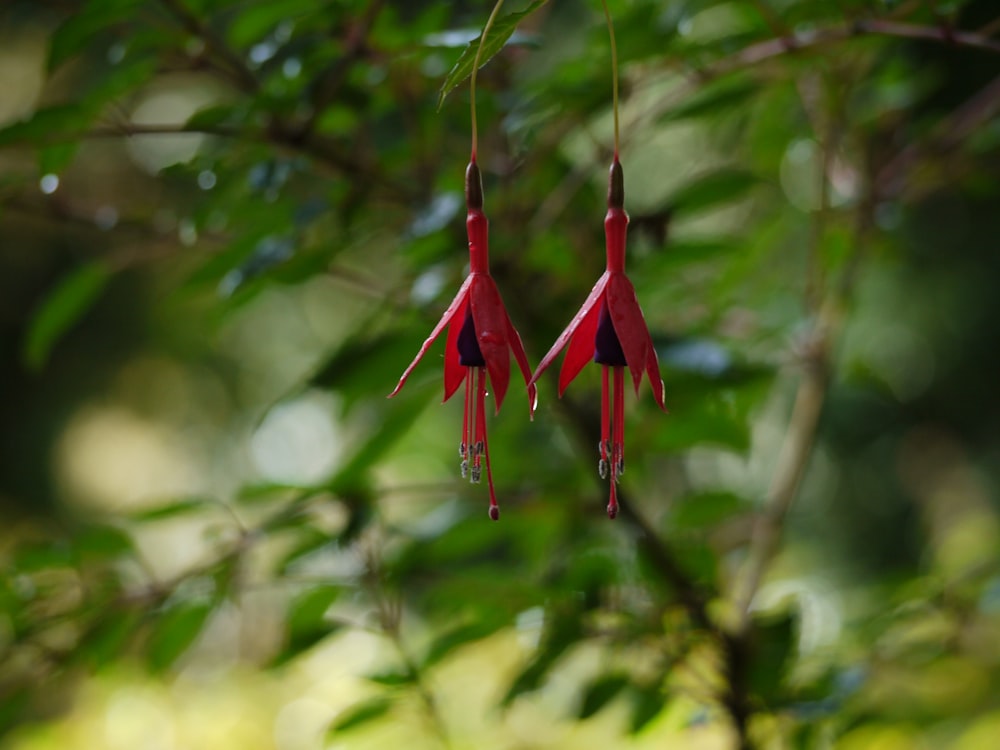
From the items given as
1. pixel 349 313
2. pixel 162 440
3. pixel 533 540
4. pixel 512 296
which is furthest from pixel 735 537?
pixel 162 440

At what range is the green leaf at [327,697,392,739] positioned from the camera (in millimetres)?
716

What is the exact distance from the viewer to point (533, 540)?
31.5 inches

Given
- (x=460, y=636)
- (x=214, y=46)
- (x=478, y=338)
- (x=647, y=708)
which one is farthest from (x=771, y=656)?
(x=214, y=46)

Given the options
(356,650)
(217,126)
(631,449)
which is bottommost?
(356,650)

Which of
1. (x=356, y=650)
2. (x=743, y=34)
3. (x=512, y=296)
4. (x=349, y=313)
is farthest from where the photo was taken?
(x=349, y=313)

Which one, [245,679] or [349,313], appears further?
[349,313]

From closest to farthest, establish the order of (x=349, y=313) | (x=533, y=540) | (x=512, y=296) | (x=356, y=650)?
1. (x=512, y=296)
2. (x=533, y=540)
3. (x=356, y=650)
4. (x=349, y=313)

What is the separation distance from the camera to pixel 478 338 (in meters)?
0.36

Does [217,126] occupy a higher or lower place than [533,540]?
higher

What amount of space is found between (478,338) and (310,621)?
405mm

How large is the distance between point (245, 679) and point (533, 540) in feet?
4.67

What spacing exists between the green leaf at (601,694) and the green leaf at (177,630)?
0.26 meters

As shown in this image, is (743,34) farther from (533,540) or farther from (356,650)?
(356,650)

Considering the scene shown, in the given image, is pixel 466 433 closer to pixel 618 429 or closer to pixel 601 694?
pixel 618 429
